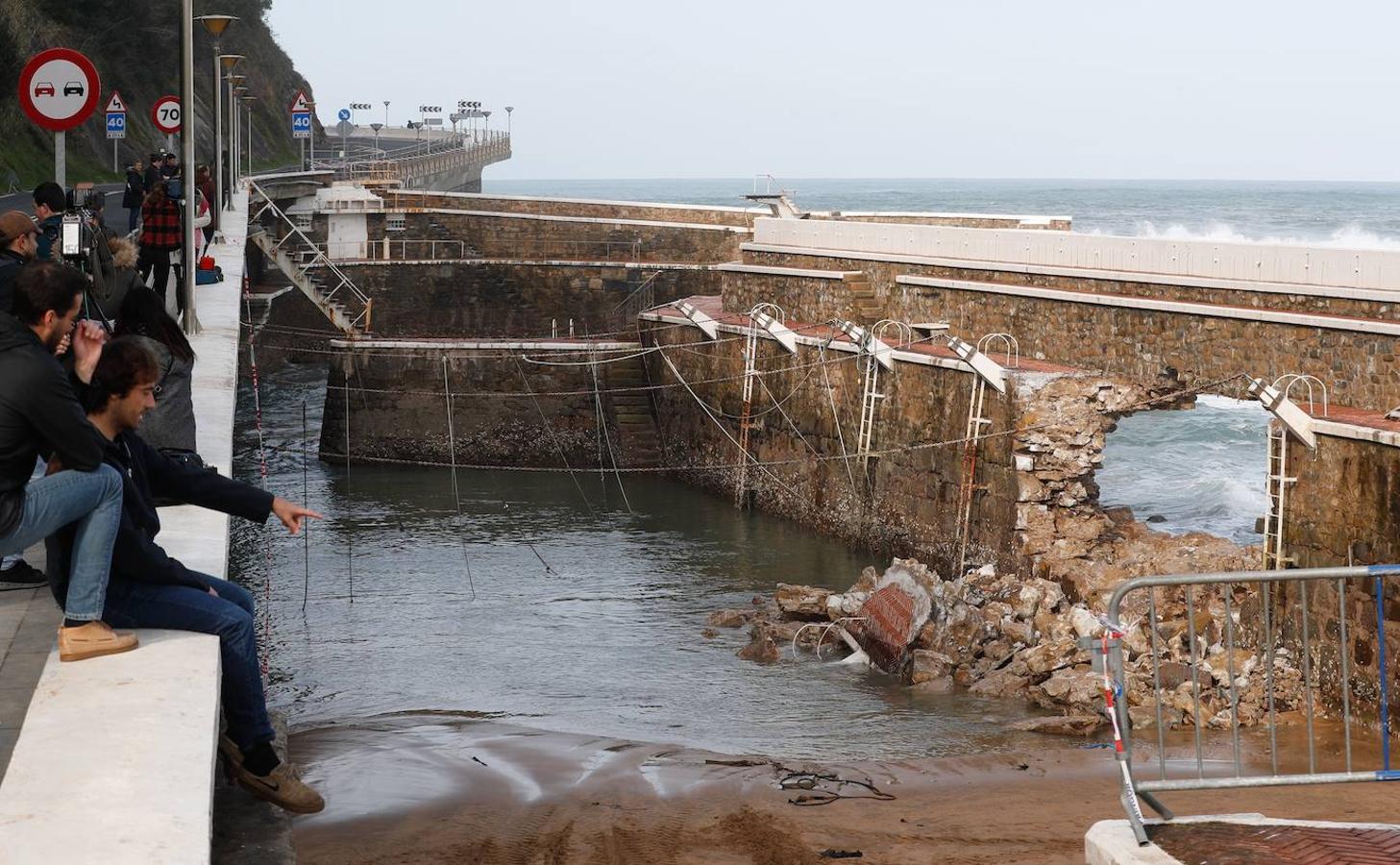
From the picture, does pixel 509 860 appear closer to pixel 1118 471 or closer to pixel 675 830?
pixel 675 830

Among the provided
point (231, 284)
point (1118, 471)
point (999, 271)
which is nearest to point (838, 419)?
point (999, 271)

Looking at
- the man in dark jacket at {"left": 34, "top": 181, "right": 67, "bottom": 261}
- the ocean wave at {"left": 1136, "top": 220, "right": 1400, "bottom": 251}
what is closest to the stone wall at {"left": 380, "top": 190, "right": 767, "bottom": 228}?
the man in dark jacket at {"left": 34, "top": 181, "right": 67, "bottom": 261}

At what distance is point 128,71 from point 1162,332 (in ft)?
145

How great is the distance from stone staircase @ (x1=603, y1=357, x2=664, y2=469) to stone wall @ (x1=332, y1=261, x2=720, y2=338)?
5.06 meters

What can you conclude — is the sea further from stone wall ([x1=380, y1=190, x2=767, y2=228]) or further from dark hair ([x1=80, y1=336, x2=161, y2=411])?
stone wall ([x1=380, y1=190, x2=767, y2=228])

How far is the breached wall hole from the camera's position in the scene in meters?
27.5

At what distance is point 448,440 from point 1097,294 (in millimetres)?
14405

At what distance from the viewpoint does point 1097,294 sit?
63.6 feet

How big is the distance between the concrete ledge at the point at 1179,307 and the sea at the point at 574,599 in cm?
409

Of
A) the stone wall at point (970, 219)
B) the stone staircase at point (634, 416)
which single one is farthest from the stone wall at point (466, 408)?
the stone wall at point (970, 219)

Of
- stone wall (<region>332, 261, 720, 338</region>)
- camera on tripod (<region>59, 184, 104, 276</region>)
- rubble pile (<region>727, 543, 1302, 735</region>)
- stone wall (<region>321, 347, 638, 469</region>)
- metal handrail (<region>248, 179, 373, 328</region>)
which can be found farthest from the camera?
stone wall (<region>332, 261, 720, 338</region>)

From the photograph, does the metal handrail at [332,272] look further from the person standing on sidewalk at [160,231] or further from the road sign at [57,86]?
the road sign at [57,86]

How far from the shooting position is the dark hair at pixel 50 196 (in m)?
11.6

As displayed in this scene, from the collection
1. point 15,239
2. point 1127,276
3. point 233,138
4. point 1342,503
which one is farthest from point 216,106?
point 1342,503
